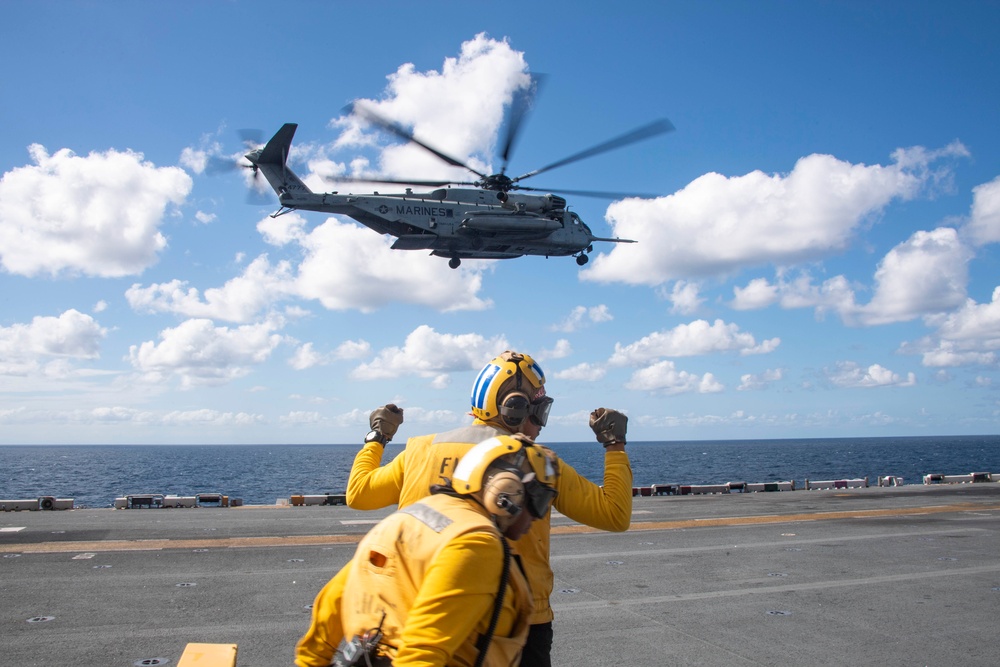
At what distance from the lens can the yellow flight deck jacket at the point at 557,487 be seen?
3.35 metres

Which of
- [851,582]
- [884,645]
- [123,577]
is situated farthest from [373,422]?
[851,582]

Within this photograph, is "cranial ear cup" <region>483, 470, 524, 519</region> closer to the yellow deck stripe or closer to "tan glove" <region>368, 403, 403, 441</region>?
"tan glove" <region>368, 403, 403, 441</region>

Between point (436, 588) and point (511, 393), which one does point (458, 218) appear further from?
point (436, 588)

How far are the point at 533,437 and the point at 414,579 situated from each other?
161cm

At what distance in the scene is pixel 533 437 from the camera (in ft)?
12.5

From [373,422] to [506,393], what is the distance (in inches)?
38.7

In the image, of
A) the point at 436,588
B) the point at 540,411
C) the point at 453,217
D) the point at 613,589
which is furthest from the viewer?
the point at 453,217

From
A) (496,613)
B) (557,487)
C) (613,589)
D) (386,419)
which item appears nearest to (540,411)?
(557,487)

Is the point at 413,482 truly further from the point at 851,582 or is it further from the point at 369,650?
the point at 851,582

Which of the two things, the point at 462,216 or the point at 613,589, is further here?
the point at 462,216

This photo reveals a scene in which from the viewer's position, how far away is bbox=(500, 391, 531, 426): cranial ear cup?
3.58 metres

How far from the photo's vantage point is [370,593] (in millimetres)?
2391

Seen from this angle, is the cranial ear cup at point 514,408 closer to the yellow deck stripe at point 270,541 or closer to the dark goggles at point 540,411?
the dark goggles at point 540,411

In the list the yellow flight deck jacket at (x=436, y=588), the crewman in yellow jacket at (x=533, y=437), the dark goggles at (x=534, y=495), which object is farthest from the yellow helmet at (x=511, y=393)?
the yellow flight deck jacket at (x=436, y=588)
